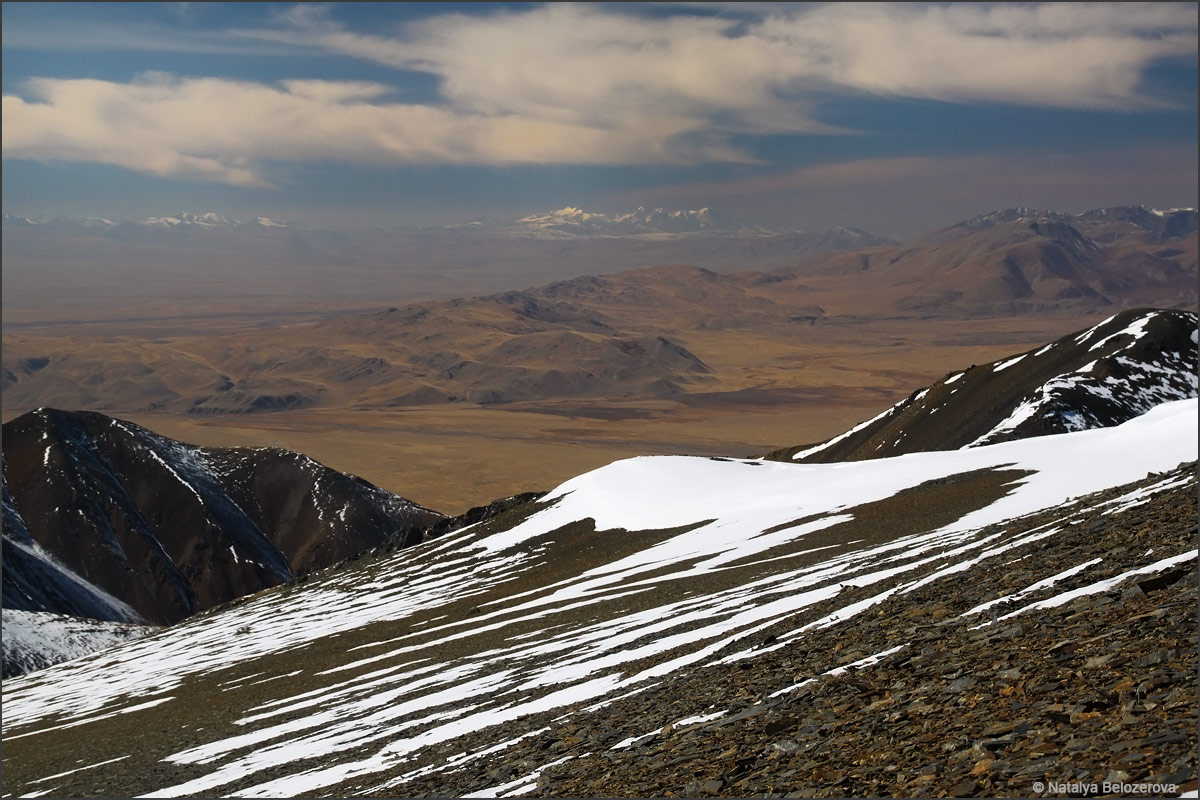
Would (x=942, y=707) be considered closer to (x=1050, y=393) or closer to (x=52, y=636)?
(x=1050, y=393)

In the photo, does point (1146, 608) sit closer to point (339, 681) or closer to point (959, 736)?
point (959, 736)

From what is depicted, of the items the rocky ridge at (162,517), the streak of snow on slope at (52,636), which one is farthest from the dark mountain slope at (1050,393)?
the streak of snow on slope at (52,636)

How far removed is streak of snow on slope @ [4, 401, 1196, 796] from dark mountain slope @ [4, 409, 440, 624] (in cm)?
6311

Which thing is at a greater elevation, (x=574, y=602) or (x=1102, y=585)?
(x=1102, y=585)

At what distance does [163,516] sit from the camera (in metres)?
165

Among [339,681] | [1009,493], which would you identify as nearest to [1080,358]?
[1009,493]

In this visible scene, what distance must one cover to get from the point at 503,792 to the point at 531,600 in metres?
33.0

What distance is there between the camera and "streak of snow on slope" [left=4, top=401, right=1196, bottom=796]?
28375mm

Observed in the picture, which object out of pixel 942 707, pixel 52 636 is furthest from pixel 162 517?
pixel 942 707

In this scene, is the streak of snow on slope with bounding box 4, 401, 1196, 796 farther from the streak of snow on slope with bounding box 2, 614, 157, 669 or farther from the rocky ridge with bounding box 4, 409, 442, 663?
the rocky ridge with bounding box 4, 409, 442, 663

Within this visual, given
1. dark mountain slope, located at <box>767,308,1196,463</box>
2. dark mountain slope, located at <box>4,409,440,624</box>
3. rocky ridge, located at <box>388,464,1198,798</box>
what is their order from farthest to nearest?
dark mountain slope, located at <box>4,409,440,624</box> < dark mountain slope, located at <box>767,308,1196,463</box> < rocky ridge, located at <box>388,464,1198,798</box>

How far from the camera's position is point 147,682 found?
58938 millimetres

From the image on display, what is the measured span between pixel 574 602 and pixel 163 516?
137770mm

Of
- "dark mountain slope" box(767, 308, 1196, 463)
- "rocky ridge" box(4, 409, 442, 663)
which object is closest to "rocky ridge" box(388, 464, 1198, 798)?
"dark mountain slope" box(767, 308, 1196, 463)
